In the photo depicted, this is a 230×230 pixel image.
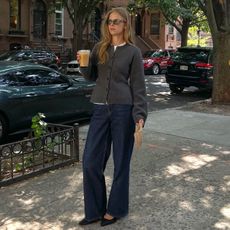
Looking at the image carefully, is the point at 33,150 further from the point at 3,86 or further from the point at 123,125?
the point at 3,86

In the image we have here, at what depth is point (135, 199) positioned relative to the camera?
5012 millimetres

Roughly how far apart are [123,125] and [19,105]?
14.6ft

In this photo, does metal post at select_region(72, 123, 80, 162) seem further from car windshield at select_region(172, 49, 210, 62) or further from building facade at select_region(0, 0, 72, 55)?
building facade at select_region(0, 0, 72, 55)

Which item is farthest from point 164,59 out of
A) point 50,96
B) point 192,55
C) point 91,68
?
point 91,68

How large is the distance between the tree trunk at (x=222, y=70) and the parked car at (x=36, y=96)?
4.19 metres

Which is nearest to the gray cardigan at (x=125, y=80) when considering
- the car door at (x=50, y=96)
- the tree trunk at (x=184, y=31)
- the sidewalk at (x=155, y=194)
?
the sidewalk at (x=155, y=194)

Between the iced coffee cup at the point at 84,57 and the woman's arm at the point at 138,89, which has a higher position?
the iced coffee cup at the point at 84,57

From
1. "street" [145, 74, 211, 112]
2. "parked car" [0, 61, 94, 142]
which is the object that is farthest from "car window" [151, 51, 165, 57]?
"parked car" [0, 61, 94, 142]

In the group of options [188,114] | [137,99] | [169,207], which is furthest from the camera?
[188,114]

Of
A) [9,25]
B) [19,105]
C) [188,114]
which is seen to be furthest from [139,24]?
[19,105]

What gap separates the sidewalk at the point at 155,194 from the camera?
14.5 ft

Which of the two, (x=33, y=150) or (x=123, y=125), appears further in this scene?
(x=33, y=150)

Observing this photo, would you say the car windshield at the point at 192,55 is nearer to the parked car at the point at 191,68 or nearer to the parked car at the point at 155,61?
the parked car at the point at 191,68

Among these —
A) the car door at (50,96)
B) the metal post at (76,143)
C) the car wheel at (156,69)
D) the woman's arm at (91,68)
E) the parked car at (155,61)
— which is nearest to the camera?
the woman's arm at (91,68)
